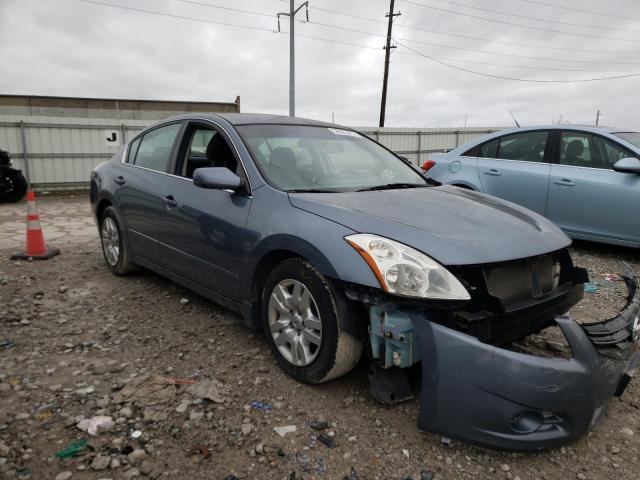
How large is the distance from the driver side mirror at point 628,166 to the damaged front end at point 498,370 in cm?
332

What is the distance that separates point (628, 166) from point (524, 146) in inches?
49.1

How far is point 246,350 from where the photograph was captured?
3057mm

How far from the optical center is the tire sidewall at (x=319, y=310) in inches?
91.3

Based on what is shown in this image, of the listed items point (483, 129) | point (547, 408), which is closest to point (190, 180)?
point (547, 408)

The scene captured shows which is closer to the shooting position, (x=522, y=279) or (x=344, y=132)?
(x=522, y=279)

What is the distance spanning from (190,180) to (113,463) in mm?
1975

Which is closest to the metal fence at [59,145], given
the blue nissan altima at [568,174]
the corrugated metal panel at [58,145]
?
the corrugated metal panel at [58,145]

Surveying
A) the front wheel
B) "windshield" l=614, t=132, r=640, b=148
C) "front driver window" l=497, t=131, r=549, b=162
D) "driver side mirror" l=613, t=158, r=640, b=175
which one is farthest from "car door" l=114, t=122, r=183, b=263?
"windshield" l=614, t=132, r=640, b=148

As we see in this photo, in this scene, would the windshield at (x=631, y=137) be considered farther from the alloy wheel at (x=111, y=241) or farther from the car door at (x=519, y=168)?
the alloy wheel at (x=111, y=241)

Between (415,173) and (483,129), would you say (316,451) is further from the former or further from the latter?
(483,129)

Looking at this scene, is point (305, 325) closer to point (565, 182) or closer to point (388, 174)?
point (388, 174)

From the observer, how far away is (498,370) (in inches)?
75.5

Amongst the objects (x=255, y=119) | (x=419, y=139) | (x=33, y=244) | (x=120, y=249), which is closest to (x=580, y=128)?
(x=255, y=119)

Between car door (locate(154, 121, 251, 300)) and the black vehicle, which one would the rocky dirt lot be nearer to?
car door (locate(154, 121, 251, 300))
